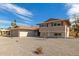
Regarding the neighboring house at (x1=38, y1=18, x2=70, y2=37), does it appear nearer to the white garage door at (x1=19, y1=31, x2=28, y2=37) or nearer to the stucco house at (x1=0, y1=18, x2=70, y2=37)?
the stucco house at (x1=0, y1=18, x2=70, y2=37)

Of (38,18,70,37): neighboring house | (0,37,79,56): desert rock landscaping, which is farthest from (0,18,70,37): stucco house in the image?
(0,37,79,56): desert rock landscaping

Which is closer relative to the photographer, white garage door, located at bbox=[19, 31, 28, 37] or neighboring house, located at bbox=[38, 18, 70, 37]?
neighboring house, located at bbox=[38, 18, 70, 37]

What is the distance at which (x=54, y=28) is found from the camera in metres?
8.06

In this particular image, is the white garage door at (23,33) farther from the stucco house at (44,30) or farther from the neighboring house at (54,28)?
the neighboring house at (54,28)

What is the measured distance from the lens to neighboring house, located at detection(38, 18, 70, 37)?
7.99 meters

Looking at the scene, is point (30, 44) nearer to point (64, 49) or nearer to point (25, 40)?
point (25, 40)

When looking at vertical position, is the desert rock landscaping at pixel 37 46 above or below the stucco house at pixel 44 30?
below

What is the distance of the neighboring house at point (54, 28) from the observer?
7992mm

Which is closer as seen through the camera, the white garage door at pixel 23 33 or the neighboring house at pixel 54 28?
the neighboring house at pixel 54 28

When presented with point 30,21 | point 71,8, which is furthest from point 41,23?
point 71,8

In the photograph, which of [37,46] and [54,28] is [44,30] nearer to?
[54,28]

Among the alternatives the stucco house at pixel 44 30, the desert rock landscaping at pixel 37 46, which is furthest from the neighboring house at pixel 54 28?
the desert rock landscaping at pixel 37 46

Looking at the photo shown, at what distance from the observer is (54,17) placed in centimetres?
802

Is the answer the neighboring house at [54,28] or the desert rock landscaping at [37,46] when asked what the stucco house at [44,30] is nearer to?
the neighboring house at [54,28]
